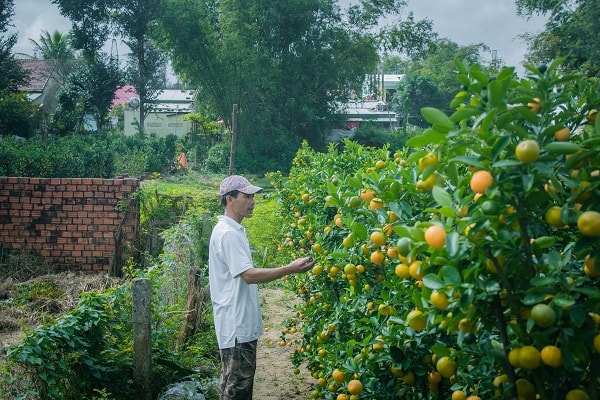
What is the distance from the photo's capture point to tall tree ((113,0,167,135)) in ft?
122

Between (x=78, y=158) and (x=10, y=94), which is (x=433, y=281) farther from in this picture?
(x=10, y=94)

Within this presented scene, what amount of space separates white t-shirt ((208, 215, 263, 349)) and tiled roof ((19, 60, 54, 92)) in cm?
4068

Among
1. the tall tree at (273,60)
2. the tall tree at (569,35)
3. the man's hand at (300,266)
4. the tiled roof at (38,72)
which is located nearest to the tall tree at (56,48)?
the tiled roof at (38,72)

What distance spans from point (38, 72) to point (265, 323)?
41.0 metres

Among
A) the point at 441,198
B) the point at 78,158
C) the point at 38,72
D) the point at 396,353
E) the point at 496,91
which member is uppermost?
the point at 38,72

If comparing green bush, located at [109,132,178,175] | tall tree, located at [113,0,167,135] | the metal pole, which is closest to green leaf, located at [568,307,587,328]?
the metal pole

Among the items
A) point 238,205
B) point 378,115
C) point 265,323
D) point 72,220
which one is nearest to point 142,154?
point 72,220

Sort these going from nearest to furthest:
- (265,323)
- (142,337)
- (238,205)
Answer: (238,205)
(142,337)
(265,323)

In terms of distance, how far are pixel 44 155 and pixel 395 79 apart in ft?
182

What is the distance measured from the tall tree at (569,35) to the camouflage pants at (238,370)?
21984 mm

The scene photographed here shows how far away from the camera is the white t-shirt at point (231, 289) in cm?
358

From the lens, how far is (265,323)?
7062mm

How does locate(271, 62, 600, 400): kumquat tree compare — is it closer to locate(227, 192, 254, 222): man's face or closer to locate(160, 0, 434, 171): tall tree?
locate(227, 192, 254, 222): man's face

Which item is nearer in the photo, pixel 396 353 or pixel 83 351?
pixel 396 353
